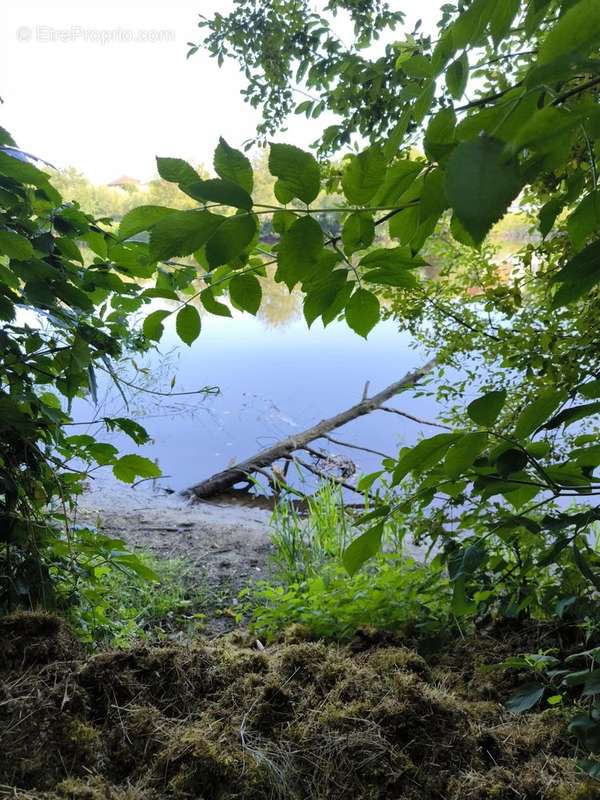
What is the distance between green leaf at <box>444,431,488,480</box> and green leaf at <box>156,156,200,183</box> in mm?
341

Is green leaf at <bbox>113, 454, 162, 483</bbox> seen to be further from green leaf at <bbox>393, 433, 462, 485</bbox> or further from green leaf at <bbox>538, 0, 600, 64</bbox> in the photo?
green leaf at <bbox>538, 0, 600, 64</bbox>

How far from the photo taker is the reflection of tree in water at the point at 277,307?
940 cm

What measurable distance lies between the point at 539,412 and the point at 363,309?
198mm

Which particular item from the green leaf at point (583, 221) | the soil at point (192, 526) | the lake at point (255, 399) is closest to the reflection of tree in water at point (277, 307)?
the lake at point (255, 399)

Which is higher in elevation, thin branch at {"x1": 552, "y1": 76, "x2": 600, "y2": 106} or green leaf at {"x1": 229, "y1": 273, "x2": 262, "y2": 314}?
green leaf at {"x1": 229, "y1": 273, "x2": 262, "y2": 314}

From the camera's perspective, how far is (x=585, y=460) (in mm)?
592

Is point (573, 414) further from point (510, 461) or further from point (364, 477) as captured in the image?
point (364, 477)

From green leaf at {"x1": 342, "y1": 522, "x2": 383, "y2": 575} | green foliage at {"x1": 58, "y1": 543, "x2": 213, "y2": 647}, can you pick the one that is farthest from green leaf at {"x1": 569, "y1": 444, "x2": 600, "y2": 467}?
green foliage at {"x1": 58, "y1": 543, "x2": 213, "y2": 647}

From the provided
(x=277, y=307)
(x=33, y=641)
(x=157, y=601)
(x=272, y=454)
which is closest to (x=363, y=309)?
(x=33, y=641)

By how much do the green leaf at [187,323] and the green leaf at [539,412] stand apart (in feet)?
1.17

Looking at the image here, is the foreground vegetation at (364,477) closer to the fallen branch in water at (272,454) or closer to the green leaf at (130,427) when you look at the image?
the green leaf at (130,427)

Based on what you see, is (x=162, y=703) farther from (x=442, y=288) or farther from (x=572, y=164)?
(x=442, y=288)

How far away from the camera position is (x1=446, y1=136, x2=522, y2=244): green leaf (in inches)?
9.0

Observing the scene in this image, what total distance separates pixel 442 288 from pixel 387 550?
161cm
